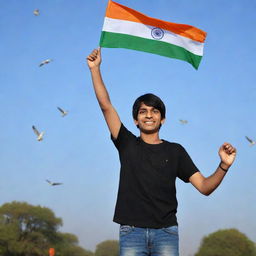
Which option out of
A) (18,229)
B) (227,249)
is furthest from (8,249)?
(227,249)

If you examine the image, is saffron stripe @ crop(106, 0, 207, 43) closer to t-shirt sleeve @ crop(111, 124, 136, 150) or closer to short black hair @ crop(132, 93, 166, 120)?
short black hair @ crop(132, 93, 166, 120)

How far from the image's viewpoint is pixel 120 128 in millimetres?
5223

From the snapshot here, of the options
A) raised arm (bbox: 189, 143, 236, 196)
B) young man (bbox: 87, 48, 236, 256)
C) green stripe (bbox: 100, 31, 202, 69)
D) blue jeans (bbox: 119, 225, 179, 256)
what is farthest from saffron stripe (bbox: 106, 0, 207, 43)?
blue jeans (bbox: 119, 225, 179, 256)

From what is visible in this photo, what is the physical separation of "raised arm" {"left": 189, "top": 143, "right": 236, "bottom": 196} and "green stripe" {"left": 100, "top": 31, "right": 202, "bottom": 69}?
2.53m

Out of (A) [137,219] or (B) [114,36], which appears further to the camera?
(B) [114,36]

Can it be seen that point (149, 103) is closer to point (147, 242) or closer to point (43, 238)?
point (147, 242)

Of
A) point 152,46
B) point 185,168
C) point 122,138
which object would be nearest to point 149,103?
point 122,138

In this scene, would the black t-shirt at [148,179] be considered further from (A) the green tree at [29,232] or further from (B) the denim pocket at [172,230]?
(A) the green tree at [29,232]

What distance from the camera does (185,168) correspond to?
5.19 meters

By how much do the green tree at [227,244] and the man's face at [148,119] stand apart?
74741mm

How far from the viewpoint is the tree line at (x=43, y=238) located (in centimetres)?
7075

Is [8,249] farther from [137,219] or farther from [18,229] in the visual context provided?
[137,219]

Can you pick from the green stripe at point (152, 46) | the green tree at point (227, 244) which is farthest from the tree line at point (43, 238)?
the green stripe at point (152, 46)

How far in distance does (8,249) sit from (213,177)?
71.6 metres
